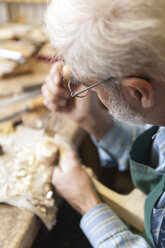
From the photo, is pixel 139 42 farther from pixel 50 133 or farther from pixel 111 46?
pixel 50 133

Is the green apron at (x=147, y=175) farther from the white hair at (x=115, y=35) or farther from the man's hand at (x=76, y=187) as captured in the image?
the white hair at (x=115, y=35)

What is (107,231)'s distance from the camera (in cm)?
72

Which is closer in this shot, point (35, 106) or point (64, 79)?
point (64, 79)

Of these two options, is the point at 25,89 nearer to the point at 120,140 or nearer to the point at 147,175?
the point at 120,140

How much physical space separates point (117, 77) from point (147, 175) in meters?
0.37

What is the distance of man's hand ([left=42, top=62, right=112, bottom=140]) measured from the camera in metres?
0.95

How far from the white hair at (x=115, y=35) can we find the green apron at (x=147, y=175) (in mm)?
338

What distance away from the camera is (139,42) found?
45 centimetres

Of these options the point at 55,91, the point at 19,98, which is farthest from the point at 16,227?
the point at 19,98

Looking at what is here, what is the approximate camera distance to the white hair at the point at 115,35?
0.45 metres

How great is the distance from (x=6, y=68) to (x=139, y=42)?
111 centimetres

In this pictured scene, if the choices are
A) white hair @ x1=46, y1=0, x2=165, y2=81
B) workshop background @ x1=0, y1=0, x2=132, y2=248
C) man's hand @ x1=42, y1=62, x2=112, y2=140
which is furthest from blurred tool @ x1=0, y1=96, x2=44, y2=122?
white hair @ x1=46, y1=0, x2=165, y2=81

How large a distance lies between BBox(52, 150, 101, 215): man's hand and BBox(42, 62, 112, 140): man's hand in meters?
0.24

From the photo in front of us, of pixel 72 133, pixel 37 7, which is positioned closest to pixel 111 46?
pixel 72 133
